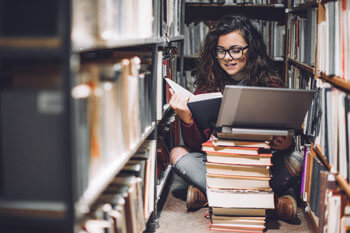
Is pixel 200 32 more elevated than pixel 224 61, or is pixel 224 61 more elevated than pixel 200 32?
pixel 200 32

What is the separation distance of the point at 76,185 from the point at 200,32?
116 inches

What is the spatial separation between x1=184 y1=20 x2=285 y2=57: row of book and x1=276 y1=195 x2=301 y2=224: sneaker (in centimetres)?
170

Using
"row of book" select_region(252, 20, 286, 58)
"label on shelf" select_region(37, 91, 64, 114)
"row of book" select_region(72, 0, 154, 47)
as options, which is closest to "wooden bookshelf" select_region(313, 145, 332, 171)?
"row of book" select_region(72, 0, 154, 47)

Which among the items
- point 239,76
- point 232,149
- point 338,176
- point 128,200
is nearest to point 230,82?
point 239,76

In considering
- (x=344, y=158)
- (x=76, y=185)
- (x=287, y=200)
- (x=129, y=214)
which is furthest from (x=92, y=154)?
(x=287, y=200)

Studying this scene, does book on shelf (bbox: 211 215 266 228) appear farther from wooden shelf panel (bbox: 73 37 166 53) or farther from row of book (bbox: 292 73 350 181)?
wooden shelf panel (bbox: 73 37 166 53)

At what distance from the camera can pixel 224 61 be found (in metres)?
2.47

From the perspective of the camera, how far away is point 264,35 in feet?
12.1

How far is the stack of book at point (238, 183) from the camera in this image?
2076 millimetres

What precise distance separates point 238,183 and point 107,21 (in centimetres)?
123

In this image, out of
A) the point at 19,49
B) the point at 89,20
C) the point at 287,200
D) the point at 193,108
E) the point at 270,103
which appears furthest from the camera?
the point at 287,200

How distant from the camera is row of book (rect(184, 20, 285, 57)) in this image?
3672 mm

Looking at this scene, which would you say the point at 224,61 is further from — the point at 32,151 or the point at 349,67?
the point at 32,151

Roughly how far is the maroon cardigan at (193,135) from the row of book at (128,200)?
388 millimetres
